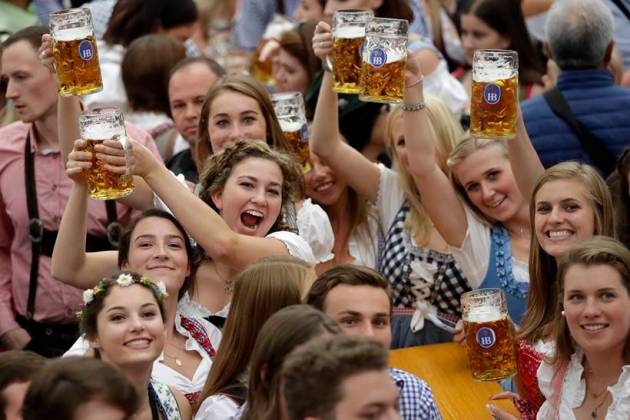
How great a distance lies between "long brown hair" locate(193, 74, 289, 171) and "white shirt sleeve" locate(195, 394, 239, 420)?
153 cm

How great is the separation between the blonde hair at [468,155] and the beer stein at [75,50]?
4.56 ft

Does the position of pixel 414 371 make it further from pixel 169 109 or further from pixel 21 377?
pixel 169 109

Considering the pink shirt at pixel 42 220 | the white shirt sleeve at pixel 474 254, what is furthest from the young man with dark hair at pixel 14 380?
the white shirt sleeve at pixel 474 254

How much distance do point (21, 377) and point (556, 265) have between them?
1.73 m

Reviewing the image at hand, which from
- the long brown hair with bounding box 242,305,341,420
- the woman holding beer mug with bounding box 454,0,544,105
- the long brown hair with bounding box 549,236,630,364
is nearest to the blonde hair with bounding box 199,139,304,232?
the long brown hair with bounding box 549,236,630,364

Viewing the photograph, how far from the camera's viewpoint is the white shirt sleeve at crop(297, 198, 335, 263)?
5.21 m

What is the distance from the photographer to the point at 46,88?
5.41 meters

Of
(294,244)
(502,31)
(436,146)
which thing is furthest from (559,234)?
(502,31)

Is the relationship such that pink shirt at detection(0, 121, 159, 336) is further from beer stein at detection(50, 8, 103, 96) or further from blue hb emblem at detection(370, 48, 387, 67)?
blue hb emblem at detection(370, 48, 387, 67)

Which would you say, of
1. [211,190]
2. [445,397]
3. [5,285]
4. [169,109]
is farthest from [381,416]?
[169,109]

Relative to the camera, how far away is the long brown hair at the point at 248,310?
12.8 ft

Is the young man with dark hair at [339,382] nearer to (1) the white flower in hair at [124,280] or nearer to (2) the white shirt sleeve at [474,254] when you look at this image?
(1) the white flower in hair at [124,280]

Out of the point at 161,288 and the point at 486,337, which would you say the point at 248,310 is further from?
the point at 486,337

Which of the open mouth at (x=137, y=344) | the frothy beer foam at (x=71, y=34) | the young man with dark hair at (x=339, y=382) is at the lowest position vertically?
the open mouth at (x=137, y=344)
